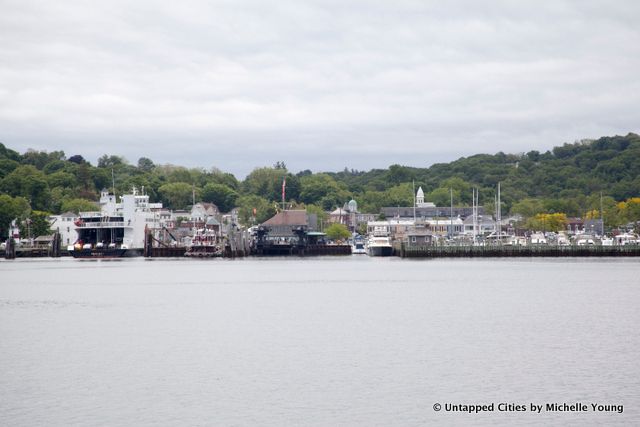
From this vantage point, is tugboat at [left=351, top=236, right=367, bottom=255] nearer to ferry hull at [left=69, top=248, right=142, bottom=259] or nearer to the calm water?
ferry hull at [left=69, top=248, right=142, bottom=259]

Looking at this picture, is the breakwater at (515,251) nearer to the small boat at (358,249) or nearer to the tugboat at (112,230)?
the small boat at (358,249)

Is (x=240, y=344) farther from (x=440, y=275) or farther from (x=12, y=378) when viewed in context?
(x=440, y=275)

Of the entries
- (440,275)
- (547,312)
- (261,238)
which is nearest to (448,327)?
(547,312)

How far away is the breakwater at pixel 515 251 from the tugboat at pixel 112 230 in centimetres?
3977

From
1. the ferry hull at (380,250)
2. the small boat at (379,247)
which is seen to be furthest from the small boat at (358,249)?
the ferry hull at (380,250)

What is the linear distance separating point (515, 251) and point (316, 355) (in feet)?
287

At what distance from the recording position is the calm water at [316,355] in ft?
86.1

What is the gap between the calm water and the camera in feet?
86.1

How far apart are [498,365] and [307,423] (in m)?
9.85

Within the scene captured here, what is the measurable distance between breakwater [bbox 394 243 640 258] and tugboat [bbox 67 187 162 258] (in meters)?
39.8

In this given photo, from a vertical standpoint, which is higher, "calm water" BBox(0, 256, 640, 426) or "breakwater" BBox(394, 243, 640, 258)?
"breakwater" BBox(394, 243, 640, 258)

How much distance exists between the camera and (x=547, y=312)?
4962cm

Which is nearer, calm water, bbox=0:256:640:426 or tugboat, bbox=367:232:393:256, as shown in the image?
calm water, bbox=0:256:640:426

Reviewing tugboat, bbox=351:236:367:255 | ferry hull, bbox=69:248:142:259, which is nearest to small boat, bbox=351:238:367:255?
tugboat, bbox=351:236:367:255
